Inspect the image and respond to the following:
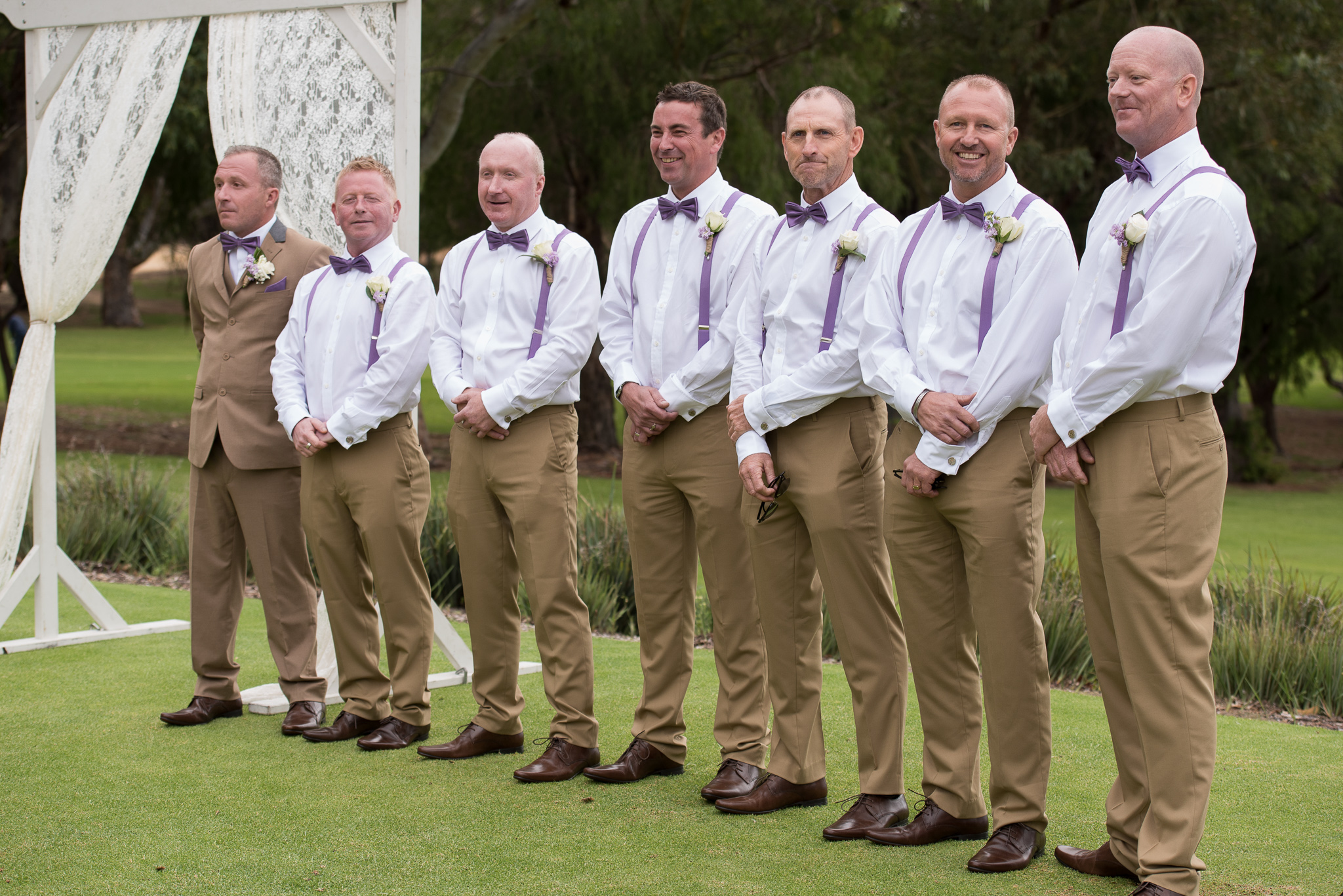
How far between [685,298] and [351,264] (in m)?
1.35

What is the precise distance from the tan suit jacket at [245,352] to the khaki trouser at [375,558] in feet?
1.00

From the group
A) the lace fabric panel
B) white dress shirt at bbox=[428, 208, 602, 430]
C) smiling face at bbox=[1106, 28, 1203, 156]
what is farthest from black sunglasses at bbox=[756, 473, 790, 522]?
the lace fabric panel

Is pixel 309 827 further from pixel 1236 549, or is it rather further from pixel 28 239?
pixel 1236 549

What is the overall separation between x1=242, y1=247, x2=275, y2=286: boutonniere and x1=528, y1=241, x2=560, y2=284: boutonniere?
3.76ft

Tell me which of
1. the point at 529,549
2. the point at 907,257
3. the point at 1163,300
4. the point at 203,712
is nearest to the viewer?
the point at 1163,300

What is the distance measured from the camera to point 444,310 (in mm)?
4719

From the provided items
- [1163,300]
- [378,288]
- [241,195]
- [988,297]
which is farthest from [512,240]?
[1163,300]

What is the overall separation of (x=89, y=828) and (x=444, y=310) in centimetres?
201

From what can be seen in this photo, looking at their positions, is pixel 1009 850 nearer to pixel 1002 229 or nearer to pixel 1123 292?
pixel 1123 292

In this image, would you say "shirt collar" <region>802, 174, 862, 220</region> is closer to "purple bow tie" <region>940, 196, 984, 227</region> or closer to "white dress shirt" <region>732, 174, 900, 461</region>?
"white dress shirt" <region>732, 174, 900, 461</region>

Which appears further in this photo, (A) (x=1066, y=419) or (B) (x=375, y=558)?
(B) (x=375, y=558)

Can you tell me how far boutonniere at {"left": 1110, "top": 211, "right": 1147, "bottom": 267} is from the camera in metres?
3.16

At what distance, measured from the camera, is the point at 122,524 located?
358 inches

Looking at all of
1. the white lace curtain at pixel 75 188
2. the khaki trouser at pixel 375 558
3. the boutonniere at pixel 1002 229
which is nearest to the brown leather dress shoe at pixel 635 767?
the khaki trouser at pixel 375 558
